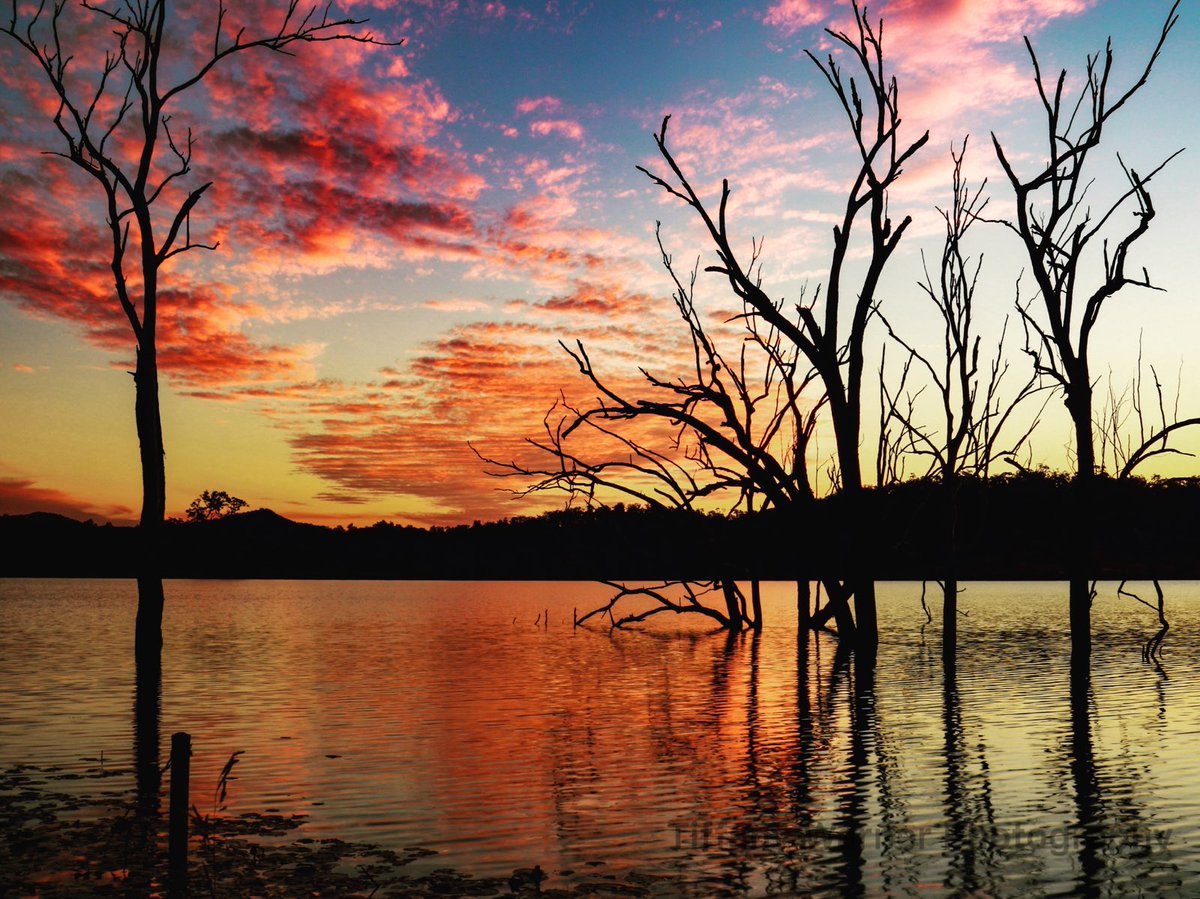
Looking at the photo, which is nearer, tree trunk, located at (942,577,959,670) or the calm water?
the calm water

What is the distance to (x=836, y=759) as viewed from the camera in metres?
15.0

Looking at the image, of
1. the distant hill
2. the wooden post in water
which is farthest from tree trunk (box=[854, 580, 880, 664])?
the wooden post in water

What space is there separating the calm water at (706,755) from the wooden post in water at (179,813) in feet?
8.03

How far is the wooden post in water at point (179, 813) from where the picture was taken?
784 centimetres

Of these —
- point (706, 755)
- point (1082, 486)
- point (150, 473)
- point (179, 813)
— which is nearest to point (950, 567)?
point (1082, 486)

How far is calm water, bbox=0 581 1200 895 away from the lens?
977 cm

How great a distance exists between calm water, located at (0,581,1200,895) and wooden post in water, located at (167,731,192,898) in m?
2.45

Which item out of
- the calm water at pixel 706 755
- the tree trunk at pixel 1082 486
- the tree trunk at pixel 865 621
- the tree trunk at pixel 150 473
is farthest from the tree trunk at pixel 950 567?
the tree trunk at pixel 150 473

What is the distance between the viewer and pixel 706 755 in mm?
15523

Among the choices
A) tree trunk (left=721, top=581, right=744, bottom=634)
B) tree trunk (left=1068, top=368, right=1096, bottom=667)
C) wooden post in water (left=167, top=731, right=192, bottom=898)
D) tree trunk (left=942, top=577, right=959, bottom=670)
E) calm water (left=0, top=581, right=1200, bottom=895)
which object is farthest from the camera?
tree trunk (left=721, top=581, right=744, bottom=634)

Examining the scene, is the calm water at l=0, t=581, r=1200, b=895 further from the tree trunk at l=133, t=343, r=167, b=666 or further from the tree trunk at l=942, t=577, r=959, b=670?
the tree trunk at l=133, t=343, r=167, b=666

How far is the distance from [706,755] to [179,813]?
9.19 metres

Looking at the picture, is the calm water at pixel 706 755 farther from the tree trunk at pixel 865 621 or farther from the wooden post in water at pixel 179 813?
the wooden post in water at pixel 179 813

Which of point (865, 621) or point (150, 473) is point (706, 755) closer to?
point (865, 621)
